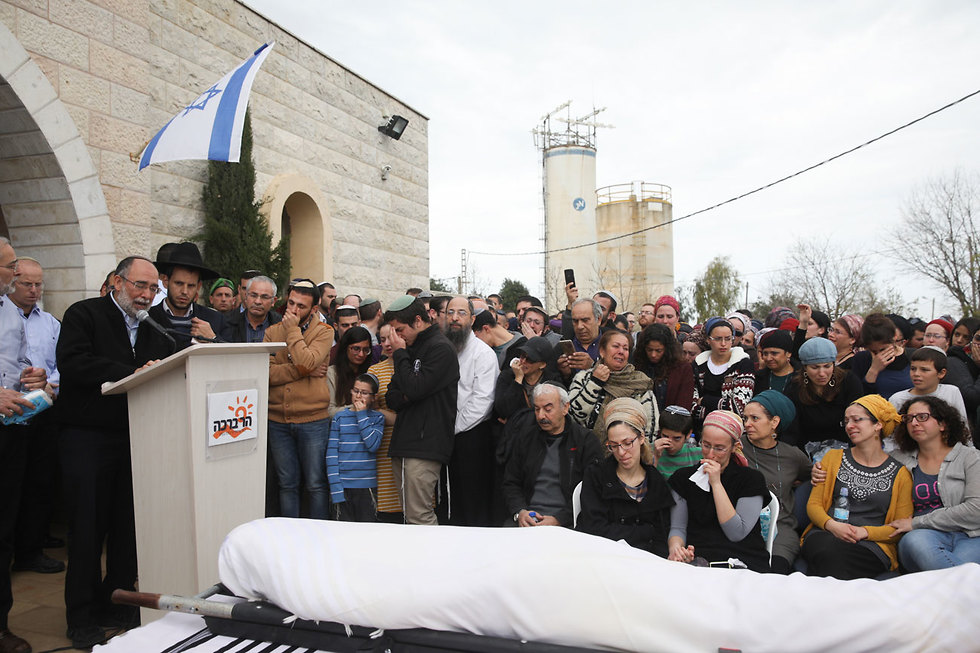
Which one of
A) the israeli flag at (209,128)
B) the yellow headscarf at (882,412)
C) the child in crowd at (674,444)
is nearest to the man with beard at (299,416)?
the israeli flag at (209,128)

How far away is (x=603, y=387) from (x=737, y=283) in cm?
4159

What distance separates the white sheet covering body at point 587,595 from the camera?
1694mm

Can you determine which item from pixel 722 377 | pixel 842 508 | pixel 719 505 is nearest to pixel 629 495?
pixel 719 505

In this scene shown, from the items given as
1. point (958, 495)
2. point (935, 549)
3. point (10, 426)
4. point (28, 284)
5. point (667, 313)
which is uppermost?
point (28, 284)

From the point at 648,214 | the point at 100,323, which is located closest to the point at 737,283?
the point at 648,214

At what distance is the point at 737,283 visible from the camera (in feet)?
141

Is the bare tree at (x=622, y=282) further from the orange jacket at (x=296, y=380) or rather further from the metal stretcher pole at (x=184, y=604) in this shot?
the metal stretcher pole at (x=184, y=604)

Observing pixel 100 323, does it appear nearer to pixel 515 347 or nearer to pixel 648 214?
pixel 515 347

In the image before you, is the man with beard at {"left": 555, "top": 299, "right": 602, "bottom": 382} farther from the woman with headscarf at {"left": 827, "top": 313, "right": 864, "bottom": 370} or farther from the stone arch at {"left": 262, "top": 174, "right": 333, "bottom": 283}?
the stone arch at {"left": 262, "top": 174, "right": 333, "bottom": 283}

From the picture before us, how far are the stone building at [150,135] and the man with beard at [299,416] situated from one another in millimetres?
2428

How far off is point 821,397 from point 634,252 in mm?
28892

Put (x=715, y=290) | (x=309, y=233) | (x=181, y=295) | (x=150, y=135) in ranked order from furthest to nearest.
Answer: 1. (x=715, y=290)
2. (x=309, y=233)
3. (x=150, y=135)
4. (x=181, y=295)

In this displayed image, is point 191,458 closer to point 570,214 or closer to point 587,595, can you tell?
point 587,595

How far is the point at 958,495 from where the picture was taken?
3.67 metres
